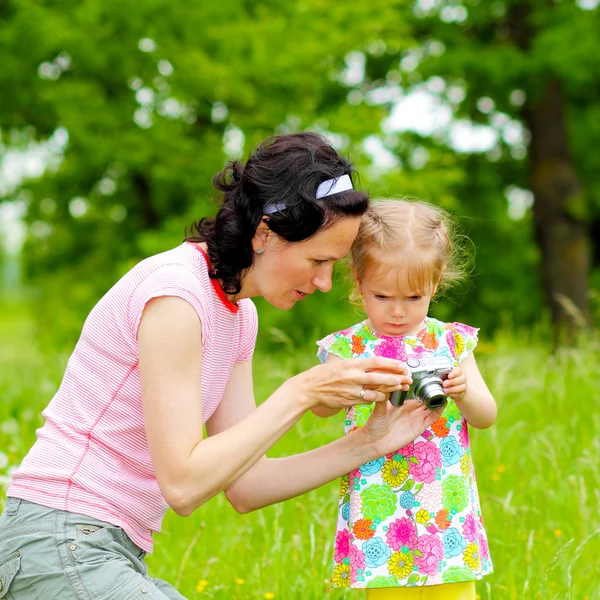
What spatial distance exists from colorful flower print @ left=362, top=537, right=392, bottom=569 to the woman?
0.67ft

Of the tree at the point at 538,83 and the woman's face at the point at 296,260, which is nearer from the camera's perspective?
the woman's face at the point at 296,260

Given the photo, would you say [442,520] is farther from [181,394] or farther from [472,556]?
[181,394]

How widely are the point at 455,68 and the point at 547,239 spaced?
2.94 m

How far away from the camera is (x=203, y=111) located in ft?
32.7

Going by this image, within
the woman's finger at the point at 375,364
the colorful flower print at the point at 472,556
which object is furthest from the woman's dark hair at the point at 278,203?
the colorful flower print at the point at 472,556

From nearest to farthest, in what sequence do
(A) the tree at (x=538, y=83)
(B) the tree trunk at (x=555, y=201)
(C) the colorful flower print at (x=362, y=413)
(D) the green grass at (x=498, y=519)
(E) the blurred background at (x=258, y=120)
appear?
(C) the colorful flower print at (x=362, y=413)
(D) the green grass at (x=498, y=519)
(E) the blurred background at (x=258, y=120)
(A) the tree at (x=538, y=83)
(B) the tree trunk at (x=555, y=201)

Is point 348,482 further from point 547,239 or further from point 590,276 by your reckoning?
point 590,276

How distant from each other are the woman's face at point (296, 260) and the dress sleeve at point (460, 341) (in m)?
0.42

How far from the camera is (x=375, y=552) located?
2334 mm

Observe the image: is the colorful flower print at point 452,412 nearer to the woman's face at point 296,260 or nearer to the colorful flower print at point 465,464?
the colorful flower print at point 465,464

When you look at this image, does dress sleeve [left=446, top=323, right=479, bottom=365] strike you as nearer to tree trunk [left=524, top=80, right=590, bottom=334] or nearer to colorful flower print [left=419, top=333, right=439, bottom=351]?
colorful flower print [left=419, top=333, right=439, bottom=351]

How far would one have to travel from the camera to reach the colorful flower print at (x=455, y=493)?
7.73ft

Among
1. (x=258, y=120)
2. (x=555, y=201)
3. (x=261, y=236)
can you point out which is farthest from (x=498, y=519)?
(x=555, y=201)

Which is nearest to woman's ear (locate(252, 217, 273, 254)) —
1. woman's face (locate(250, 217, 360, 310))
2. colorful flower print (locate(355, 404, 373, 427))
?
woman's face (locate(250, 217, 360, 310))
